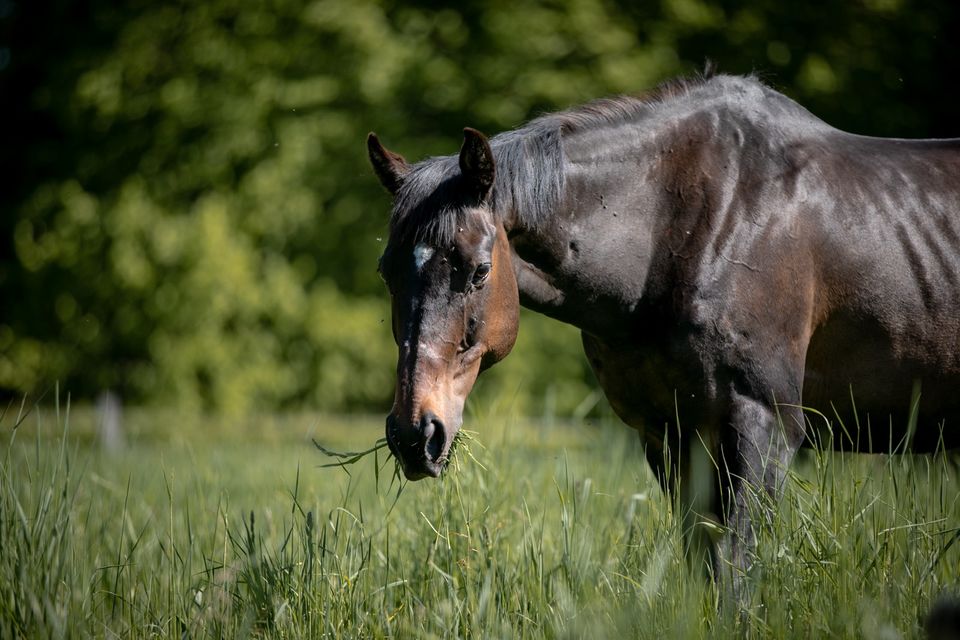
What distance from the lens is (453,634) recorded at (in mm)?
2744

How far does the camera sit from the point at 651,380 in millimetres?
3104

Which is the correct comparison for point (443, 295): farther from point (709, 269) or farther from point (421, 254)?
point (709, 269)

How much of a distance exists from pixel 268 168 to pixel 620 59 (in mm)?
3340

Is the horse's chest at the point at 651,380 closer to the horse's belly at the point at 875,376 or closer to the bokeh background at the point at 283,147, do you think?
the horse's belly at the point at 875,376

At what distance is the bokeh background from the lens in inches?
307

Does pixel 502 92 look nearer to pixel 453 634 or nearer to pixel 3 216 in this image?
pixel 3 216

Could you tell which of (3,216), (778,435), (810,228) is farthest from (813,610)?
(3,216)

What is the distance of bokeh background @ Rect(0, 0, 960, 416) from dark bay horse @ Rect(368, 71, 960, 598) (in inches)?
180

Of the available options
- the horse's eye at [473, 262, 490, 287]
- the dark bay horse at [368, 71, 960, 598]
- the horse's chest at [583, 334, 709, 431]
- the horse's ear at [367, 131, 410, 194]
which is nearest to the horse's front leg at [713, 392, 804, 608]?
the dark bay horse at [368, 71, 960, 598]

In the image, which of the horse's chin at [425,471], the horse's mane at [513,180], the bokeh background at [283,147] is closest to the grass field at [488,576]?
the horse's chin at [425,471]

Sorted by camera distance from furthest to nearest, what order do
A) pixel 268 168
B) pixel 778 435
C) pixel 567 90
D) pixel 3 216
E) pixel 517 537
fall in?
pixel 3 216 → pixel 268 168 → pixel 567 90 → pixel 517 537 → pixel 778 435

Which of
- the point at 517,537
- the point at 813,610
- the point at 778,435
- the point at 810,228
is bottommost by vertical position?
the point at 517,537

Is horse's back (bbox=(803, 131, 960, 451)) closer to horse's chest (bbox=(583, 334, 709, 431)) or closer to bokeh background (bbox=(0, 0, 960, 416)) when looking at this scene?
horse's chest (bbox=(583, 334, 709, 431))

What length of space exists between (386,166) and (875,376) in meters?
1.85
